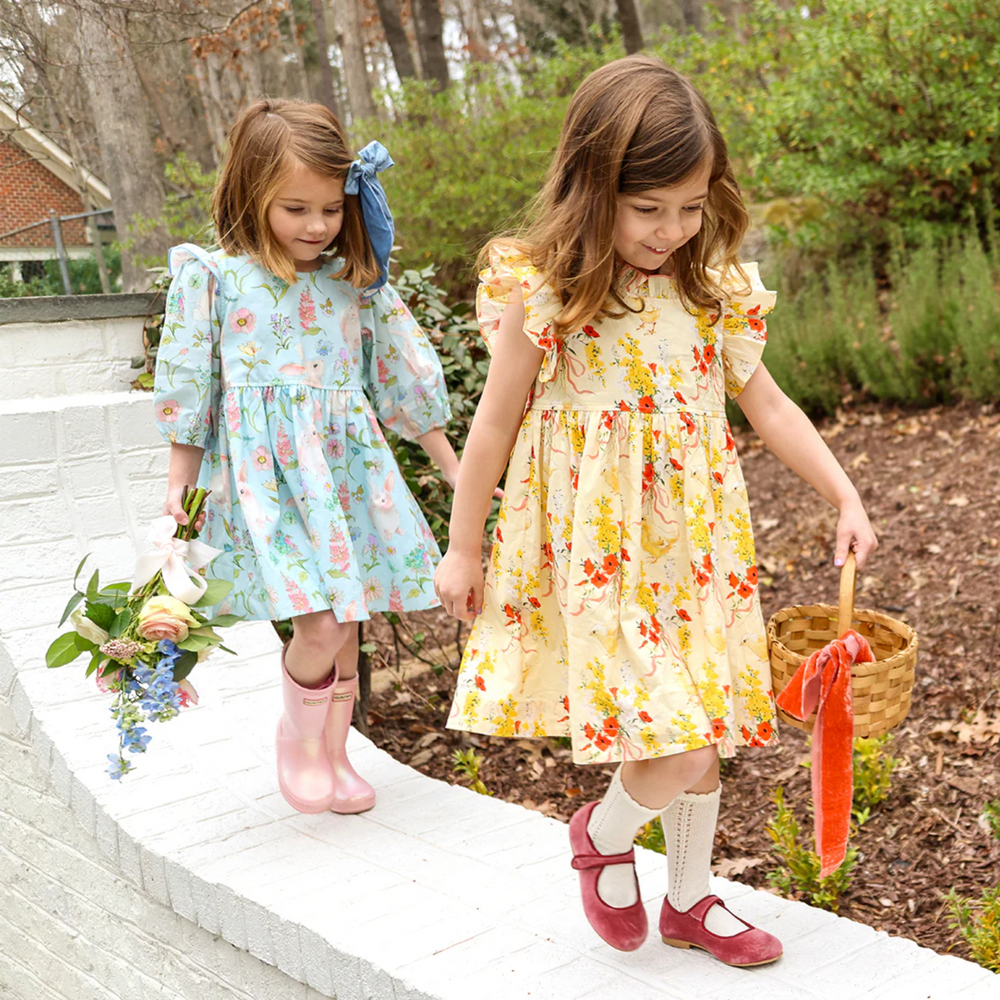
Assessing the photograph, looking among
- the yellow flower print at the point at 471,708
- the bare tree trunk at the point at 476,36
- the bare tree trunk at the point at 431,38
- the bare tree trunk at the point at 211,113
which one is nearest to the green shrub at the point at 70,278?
the yellow flower print at the point at 471,708

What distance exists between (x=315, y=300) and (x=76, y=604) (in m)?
0.91

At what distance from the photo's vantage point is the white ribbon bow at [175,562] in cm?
245

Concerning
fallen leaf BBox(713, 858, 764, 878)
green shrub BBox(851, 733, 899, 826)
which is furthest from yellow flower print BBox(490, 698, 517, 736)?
green shrub BBox(851, 733, 899, 826)

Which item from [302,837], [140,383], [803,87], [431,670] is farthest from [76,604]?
[803,87]

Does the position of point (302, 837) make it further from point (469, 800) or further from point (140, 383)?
point (140, 383)

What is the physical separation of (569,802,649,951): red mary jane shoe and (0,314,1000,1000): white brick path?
0.23 feet

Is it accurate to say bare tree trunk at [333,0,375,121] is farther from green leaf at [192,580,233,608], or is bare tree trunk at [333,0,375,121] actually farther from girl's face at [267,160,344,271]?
green leaf at [192,580,233,608]

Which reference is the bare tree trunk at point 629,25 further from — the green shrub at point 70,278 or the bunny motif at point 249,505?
the bunny motif at point 249,505

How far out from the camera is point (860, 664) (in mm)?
1935

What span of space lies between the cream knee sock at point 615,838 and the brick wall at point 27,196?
3213 mm

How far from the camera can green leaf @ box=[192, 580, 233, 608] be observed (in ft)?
8.18

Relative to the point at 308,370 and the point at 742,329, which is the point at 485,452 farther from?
the point at 308,370

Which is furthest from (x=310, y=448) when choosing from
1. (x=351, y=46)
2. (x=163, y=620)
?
(x=351, y=46)

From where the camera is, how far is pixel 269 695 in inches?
133
